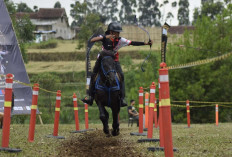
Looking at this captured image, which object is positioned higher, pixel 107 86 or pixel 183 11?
pixel 183 11

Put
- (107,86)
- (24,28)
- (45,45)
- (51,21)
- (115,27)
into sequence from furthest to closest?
1. (51,21)
2. (45,45)
3. (24,28)
4. (115,27)
5. (107,86)

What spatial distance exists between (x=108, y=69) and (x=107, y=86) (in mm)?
576

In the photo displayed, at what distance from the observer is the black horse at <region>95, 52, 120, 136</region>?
9.93 meters

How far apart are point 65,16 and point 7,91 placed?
99172 mm

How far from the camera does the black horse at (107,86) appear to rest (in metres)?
9.93

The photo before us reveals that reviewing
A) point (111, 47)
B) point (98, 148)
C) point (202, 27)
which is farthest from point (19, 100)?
point (202, 27)

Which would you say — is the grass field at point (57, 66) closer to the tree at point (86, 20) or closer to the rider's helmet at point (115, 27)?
the tree at point (86, 20)

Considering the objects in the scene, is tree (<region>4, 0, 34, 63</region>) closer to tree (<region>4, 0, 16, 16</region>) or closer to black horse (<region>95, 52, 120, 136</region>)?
tree (<region>4, 0, 16, 16</region>)

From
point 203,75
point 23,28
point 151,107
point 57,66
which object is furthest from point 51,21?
point 151,107

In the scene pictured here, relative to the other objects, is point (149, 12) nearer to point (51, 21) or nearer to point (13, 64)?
point (51, 21)

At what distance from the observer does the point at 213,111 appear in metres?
42.5

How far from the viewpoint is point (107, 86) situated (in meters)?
10.3

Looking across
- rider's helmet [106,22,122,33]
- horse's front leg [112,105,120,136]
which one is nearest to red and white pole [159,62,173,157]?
horse's front leg [112,105,120,136]

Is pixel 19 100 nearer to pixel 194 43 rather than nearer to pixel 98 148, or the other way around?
pixel 98 148
